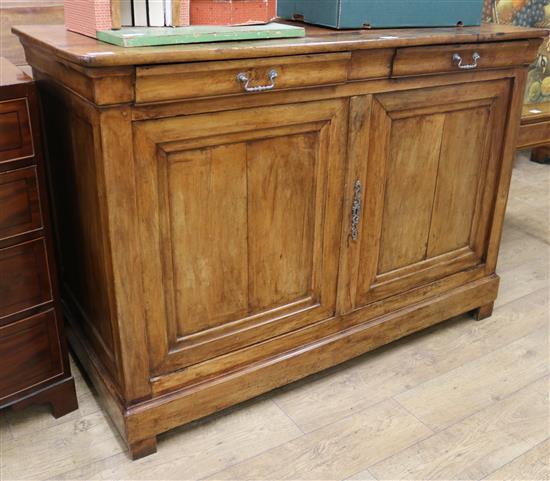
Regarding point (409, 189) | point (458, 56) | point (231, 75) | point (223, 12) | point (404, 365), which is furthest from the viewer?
point (404, 365)

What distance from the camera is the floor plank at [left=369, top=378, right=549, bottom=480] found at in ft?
4.93

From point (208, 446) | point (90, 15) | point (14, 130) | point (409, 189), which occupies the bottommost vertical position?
point (208, 446)

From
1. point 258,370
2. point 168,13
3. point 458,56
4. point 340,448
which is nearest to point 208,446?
point 258,370

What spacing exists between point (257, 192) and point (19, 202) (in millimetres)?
550

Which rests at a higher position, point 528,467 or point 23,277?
point 23,277

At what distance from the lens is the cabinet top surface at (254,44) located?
1.17m

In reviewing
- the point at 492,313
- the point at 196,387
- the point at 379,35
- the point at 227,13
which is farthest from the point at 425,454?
the point at 227,13

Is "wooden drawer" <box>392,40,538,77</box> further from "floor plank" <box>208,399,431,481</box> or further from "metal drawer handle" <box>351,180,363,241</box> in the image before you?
"floor plank" <box>208,399,431,481</box>

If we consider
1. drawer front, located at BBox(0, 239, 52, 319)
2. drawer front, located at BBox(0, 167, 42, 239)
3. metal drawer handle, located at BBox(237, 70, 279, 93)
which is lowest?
drawer front, located at BBox(0, 239, 52, 319)

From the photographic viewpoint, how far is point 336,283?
67.6 inches

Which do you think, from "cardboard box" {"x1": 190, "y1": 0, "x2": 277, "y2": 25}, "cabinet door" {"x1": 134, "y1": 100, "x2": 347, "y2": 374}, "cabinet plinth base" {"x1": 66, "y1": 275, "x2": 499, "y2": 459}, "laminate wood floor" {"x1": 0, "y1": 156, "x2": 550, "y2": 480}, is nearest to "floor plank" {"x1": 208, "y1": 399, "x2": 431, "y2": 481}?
"laminate wood floor" {"x1": 0, "y1": 156, "x2": 550, "y2": 480}

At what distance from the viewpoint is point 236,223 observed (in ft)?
4.85

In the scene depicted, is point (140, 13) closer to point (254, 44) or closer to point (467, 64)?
point (254, 44)

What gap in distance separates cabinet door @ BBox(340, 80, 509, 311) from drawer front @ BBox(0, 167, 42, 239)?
785 millimetres
